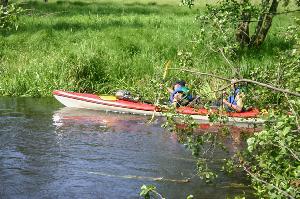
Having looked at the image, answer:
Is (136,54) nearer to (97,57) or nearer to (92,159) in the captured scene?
(97,57)

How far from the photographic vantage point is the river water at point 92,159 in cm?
859

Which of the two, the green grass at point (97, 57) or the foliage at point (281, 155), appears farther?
the green grass at point (97, 57)

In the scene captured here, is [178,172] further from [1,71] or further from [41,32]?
[41,32]

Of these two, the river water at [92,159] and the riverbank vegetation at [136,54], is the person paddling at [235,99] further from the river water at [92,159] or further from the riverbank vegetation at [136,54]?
the river water at [92,159]

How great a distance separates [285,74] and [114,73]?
37.0ft

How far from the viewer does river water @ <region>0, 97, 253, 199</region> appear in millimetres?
8586

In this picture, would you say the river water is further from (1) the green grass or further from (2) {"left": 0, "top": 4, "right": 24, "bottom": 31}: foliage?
(2) {"left": 0, "top": 4, "right": 24, "bottom": 31}: foliage

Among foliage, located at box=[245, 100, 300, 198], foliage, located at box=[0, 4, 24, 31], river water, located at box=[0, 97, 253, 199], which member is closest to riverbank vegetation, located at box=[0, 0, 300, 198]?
foliage, located at box=[245, 100, 300, 198]

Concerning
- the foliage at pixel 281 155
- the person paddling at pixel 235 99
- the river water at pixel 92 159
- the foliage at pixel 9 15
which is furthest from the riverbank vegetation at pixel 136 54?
the foliage at pixel 9 15

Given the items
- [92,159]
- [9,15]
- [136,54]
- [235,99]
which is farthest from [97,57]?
[9,15]

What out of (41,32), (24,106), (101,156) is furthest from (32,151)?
(41,32)

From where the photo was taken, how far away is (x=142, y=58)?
59.2ft

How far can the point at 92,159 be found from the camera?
10.3 meters

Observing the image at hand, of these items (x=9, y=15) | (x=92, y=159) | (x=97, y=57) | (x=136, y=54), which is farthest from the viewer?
(x=136, y=54)
